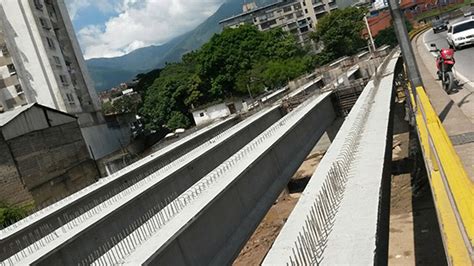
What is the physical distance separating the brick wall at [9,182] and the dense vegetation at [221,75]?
25408 millimetres

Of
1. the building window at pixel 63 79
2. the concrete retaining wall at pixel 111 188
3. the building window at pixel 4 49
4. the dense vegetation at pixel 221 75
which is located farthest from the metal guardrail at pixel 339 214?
the dense vegetation at pixel 221 75

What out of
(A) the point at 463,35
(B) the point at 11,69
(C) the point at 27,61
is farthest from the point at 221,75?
(A) the point at 463,35

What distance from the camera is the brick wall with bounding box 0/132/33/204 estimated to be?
72.6 ft

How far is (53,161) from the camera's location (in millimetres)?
26062

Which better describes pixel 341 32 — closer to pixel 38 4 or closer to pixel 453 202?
pixel 38 4

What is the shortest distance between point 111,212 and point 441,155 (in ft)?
17.9

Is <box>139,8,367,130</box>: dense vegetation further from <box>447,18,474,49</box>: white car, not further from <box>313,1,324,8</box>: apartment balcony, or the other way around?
<box>313,1,324,8</box>: apartment balcony

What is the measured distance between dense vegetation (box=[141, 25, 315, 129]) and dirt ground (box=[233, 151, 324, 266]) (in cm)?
2613

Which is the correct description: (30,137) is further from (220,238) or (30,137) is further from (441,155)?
(441,155)

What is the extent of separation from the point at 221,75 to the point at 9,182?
30.3m

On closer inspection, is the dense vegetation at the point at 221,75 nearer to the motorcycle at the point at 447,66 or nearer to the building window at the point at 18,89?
the building window at the point at 18,89

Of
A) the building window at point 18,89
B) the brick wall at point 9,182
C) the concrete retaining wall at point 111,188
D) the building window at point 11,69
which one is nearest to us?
the concrete retaining wall at point 111,188

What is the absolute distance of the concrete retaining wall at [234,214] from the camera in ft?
17.8

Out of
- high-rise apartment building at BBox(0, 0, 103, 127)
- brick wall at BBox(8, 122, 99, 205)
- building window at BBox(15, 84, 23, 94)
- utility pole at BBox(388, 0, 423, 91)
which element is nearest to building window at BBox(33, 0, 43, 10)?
high-rise apartment building at BBox(0, 0, 103, 127)
